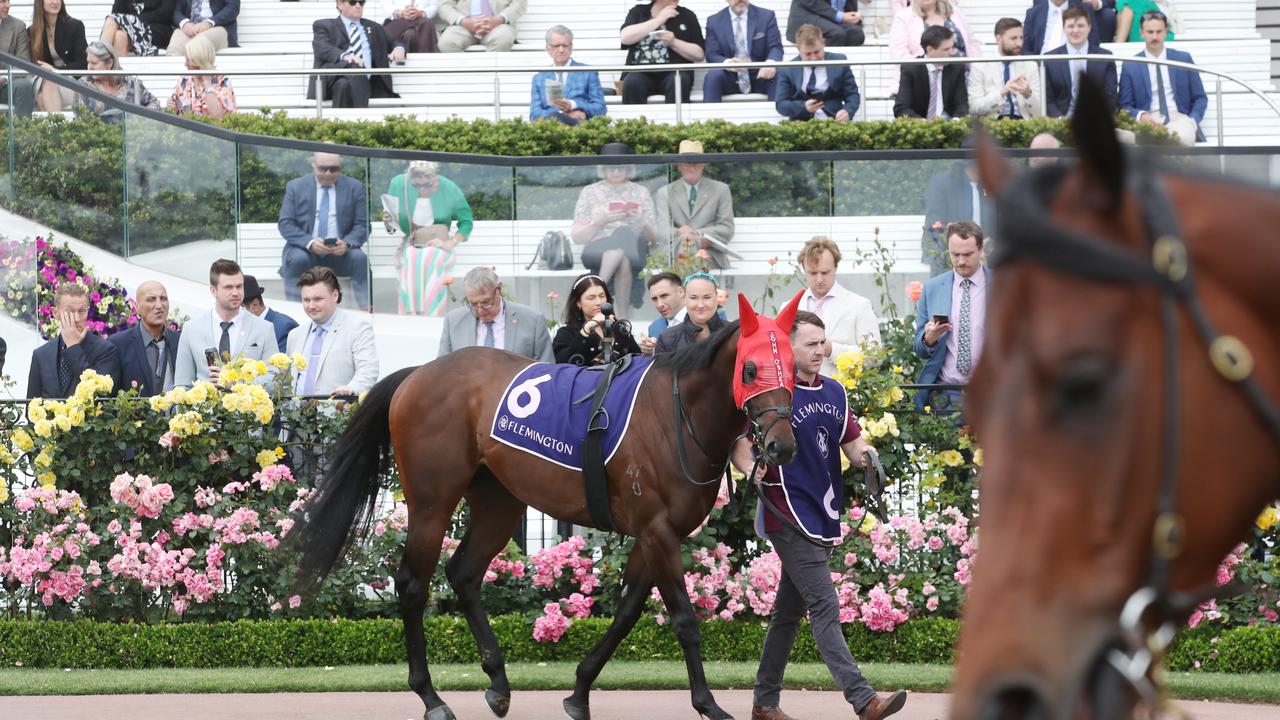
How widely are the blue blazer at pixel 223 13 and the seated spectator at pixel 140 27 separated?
17.9 inches

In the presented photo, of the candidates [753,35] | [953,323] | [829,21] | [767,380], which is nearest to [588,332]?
[953,323]

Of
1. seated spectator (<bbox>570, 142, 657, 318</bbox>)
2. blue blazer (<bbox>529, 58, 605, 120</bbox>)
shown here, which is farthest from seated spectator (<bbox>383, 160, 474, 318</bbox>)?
blue blazer (<bbox>529, 58, 605, 120</bbox>)

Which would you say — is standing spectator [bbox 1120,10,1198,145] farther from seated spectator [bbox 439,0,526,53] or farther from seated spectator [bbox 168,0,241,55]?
seated spectator [bbox 168,0,241,55]

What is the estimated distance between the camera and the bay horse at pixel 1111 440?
184 centimetres

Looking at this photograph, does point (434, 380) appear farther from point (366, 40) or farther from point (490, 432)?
point (366, 40)

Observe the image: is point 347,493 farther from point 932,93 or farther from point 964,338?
point 932,93

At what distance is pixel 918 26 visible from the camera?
16.4 metres

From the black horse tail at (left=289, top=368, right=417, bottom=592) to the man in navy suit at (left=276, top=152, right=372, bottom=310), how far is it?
3.93 m

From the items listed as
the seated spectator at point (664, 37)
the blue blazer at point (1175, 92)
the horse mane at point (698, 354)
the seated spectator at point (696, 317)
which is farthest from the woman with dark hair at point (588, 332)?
the seated spectator at point (664, 37)

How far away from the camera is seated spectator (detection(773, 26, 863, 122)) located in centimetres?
1475

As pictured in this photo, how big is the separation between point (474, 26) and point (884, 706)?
14.3 metres

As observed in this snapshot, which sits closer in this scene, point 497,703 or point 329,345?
point 497,703

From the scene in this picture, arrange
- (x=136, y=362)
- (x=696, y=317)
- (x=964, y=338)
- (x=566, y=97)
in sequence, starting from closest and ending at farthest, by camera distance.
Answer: (x=696, y=317), (x=964, y=338), (x=136, y=362), (x=566, y=97)

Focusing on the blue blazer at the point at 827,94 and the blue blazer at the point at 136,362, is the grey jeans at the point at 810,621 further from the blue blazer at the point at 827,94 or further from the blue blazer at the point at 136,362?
the blue blazer at the point at 827,94
